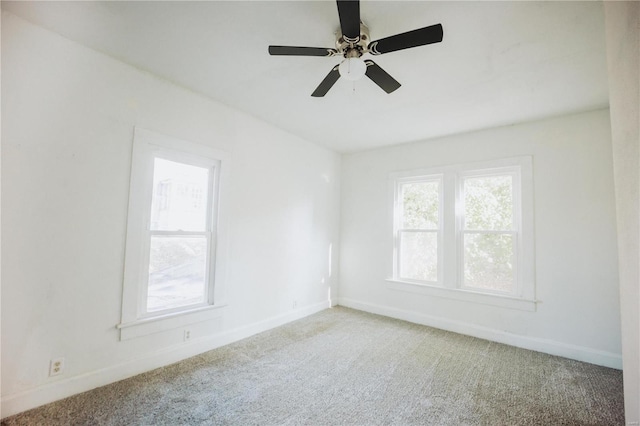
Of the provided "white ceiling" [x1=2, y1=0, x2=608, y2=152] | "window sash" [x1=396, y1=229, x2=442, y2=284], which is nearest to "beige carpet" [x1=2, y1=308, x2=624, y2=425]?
"window sash" [x1=396, y1=229, x2=442, y2=284]

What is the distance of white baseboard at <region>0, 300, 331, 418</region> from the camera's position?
1.97 m

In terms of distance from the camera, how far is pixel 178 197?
9.68 feet

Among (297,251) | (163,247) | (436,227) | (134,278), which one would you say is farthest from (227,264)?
(436,227)

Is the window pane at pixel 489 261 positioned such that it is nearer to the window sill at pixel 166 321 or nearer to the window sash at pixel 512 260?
the window sash at pixel 512 260

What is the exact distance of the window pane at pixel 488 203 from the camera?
143 inches

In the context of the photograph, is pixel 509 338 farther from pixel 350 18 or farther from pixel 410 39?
pixel 350 18

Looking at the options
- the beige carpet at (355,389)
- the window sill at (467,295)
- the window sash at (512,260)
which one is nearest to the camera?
the beige carpet at (355,389)

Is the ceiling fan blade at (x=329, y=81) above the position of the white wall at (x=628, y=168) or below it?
above

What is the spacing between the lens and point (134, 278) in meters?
2.53

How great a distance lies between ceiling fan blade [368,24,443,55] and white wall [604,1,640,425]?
71 cm

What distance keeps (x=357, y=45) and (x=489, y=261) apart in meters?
3.15

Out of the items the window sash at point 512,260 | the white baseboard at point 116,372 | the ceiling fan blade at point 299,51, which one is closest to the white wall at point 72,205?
the white baseboard at point 116,372

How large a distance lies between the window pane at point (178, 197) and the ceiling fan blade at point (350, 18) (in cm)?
209

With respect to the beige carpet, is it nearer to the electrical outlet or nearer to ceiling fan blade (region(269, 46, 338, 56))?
the electrical outlet
